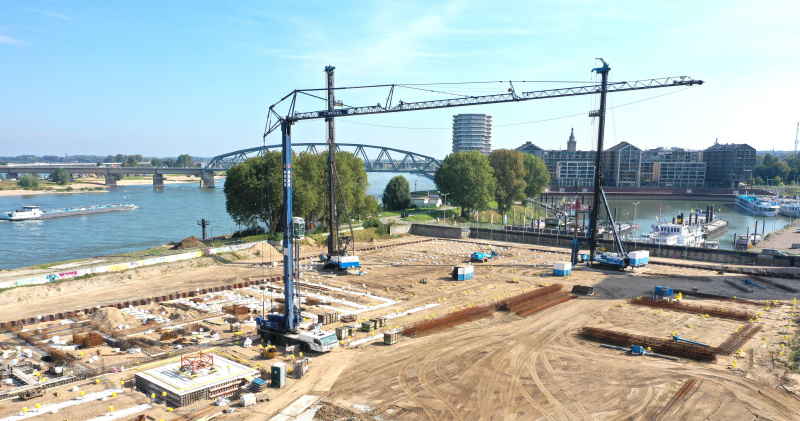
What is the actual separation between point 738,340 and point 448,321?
35.2 ft

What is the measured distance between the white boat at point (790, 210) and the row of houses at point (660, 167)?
5059 centimetres

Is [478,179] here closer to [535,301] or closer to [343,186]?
[343,186]

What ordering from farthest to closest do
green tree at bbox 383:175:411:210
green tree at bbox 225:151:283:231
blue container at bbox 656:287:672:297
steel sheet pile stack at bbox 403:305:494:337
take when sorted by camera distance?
green tree at bbox 383:175:411:210 < green tree at bbox 225:151:283:231 < blue container at bbox 656:287:672:297 < steel sheet pile stack at bbox 403:305:494:337

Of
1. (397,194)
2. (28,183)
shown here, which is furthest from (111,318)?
(28,183)

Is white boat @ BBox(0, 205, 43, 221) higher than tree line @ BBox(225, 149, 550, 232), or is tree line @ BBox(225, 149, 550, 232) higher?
tree line @ BBox(225, 149, 550, 232)

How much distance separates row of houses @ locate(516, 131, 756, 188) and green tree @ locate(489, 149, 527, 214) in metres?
66.8

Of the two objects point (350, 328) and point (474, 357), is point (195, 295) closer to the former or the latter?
point (350, 328)

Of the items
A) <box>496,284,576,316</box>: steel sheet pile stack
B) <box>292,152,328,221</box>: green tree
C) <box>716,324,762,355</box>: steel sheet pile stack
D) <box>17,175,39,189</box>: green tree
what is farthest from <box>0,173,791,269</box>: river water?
<box>716,324,762,355</box>: steel sheet pile stack

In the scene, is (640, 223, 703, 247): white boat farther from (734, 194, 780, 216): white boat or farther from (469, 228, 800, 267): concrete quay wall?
(734, 194, 780, 216): white boat

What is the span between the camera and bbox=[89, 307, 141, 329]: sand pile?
19750 millimetres

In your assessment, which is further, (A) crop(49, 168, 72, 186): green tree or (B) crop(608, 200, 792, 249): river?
(A) crop(49, 168, 72, 186): green tree

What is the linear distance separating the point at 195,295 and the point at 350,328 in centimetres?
1139

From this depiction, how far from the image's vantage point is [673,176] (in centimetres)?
14412

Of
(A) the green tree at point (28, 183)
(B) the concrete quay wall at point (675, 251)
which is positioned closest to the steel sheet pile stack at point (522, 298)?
(B) the concrete quay wall at point (675, 251)
